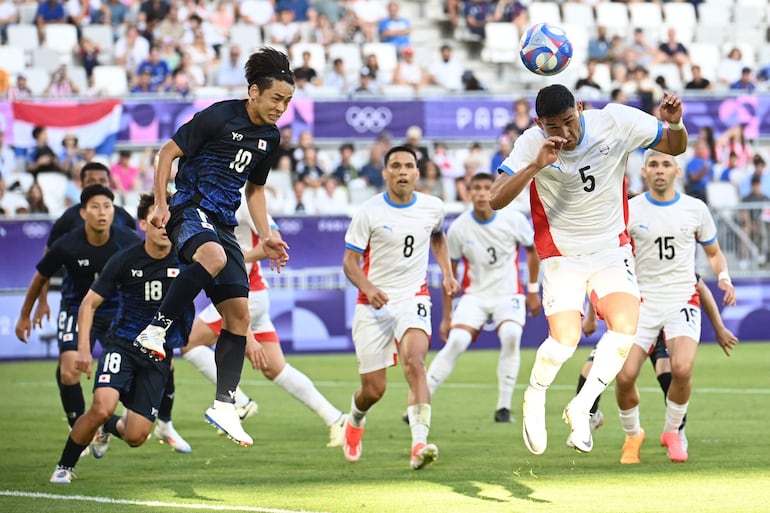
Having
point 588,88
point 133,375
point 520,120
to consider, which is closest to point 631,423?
point 133,375

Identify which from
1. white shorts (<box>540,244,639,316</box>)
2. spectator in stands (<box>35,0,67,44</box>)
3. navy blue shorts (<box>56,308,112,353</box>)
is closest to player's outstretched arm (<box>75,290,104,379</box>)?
navy blue shorts (<box>56,308,112,353</box>)

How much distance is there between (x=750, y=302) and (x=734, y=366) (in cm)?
400

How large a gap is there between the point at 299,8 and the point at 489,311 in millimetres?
14776

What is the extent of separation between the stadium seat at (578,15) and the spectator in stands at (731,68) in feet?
9.70

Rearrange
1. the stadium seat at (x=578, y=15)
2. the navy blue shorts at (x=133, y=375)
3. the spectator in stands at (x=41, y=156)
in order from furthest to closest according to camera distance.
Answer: the stadium seat at (x=578, y=15), the spectator in stands at (x=41, y=156), the navy blue shorts at (x=133, y=375)

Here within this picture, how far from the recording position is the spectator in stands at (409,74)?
26.8m

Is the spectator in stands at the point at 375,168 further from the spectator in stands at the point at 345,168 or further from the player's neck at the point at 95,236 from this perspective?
the player's neck at the point at 95,236

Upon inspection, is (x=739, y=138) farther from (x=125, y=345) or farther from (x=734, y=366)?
(x=125, y=345)

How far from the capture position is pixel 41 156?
22781mm

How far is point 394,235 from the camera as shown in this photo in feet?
37.8

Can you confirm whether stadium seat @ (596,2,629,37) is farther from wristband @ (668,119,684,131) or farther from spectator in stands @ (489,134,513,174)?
wristband @ (668,119,684,131)

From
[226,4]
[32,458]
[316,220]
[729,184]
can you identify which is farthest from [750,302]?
[32,458]

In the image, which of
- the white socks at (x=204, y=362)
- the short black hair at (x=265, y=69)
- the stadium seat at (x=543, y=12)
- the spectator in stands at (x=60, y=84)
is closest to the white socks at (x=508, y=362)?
the white socks at (x=204, y=362)

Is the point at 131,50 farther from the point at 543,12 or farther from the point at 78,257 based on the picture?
the point at 78,257
